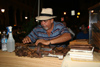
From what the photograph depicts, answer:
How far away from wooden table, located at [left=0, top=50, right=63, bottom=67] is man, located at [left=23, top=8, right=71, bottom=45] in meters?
0.62

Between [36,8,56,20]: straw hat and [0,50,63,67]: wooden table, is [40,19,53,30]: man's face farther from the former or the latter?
[0,50,63,67]: wooden table

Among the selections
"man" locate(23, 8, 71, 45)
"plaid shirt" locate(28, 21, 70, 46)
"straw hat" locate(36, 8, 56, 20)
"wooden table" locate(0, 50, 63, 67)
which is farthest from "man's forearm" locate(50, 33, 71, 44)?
"wooden table" locate(0, 50, 63, 67)

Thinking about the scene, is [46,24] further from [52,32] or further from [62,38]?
[62,38]

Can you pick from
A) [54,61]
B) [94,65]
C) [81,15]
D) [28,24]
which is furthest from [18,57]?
[81,15]

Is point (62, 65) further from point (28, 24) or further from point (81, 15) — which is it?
point (81, 15)

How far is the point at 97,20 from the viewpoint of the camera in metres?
1.94

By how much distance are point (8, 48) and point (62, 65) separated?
1.11 meters

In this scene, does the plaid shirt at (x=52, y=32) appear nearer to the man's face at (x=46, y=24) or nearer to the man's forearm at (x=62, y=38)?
the man's forearm at (x=62, y=38)

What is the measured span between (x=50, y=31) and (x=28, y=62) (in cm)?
128

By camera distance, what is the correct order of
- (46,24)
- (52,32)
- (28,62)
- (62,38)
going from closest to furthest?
(28,62), (62,38), (46,24), (52,32)

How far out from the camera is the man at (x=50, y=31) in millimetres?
2417

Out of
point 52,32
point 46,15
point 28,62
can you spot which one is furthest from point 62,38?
point 28,62

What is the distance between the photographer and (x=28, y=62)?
5.26 feet

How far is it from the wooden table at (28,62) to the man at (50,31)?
624 millimetres
